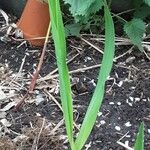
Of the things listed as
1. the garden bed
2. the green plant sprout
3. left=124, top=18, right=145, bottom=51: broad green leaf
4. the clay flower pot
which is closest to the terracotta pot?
the garden bed

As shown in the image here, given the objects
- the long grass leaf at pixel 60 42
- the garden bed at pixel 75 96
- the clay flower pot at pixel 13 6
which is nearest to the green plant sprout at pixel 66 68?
the long grass leaf at pixel 60 42

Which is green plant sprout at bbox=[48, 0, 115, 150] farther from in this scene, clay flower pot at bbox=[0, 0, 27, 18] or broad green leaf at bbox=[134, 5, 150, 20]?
clay flower pot at bbox=[0, 0, 27, 18]

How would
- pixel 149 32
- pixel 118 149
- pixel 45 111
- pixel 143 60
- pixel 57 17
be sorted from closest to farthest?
pixel 57 17, pixel 118 149, pixel 45 111, pixel 143 60, pixel 149 32

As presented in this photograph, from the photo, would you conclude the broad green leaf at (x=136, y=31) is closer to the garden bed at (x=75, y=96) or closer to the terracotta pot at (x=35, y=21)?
the garden bed at (x=75, y=96)

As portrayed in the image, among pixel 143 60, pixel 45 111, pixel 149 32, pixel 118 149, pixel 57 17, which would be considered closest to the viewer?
pixel 57 17

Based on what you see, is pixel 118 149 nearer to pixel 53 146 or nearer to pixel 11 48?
pixel 53 146

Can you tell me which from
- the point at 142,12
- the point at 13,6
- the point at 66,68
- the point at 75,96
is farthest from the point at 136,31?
the point at 66,68

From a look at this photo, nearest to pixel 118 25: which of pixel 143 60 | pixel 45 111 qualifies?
pixel 143 60
